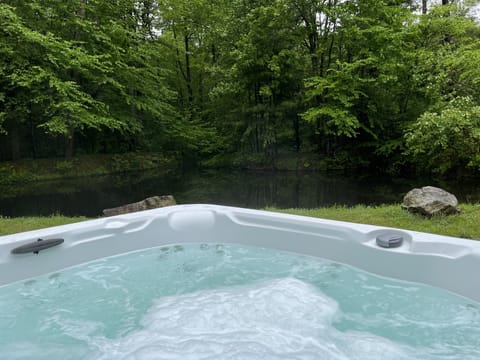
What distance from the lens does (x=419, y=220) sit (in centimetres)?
302

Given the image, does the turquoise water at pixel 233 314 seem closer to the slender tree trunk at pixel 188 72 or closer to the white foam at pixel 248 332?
the white foam at pixel 248 332

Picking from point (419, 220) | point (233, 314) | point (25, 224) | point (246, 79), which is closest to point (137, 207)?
point (25, 224)

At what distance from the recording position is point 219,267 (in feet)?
7.68

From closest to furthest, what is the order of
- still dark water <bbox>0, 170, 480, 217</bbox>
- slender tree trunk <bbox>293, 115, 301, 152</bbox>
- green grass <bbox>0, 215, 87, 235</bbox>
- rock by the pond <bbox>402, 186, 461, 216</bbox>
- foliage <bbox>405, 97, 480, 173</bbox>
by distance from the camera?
A: 1. rock by the pond <bbox>402, 186, 461, 216</bbox>
2. green grass <bbox>0, 215, 87, 235</bbox>
3. foliage <bbox>405, 97, 480, 173</bbox>
4. still dark water <bbox>0, 170, 480, 217</bbox>
5. slender tree trunk <bbox>293, 115, 301, 152</bbox>

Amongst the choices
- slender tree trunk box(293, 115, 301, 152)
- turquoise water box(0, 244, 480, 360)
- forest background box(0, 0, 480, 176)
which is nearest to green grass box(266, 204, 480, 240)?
turquoise water box(0, 244, 480, 360)

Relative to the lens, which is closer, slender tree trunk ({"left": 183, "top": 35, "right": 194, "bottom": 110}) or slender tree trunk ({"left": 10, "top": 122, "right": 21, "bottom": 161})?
slender tree trunk ({"left": 10, "top": 122, "right": 21, "bottom": 161})

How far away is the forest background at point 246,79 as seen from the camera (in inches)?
289

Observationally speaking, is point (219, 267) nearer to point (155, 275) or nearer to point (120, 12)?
point (155, 275)

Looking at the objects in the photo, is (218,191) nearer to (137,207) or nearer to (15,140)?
(137,207)

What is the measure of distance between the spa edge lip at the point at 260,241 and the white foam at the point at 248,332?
45 cm

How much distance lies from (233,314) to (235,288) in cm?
31

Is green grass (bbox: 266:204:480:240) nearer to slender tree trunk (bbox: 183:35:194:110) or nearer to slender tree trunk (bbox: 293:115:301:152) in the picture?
slender tree trunk (bbox: 293:115:301:152)

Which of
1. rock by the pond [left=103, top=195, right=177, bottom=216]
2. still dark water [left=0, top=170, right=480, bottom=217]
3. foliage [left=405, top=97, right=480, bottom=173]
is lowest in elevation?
still dark water [left=0, top=170, right=480, bottom=217]

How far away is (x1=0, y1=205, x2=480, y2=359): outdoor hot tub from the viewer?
1.49 metres
